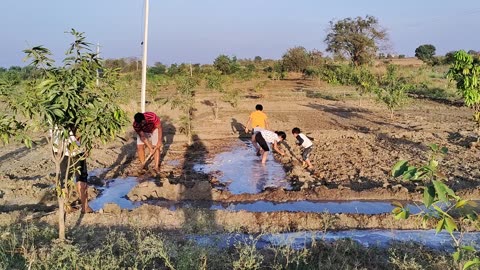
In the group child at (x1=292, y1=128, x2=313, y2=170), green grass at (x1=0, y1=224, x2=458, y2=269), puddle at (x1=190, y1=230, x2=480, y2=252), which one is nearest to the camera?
green grass at (x1=0, y1=224, x2=458, y2=269)

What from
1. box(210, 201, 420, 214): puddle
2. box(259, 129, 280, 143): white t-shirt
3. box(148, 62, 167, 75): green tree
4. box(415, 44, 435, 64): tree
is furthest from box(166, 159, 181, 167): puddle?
box(415, 44, 435, 64): tree

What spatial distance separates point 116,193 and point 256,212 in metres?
3.20

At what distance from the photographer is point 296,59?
45750 mm

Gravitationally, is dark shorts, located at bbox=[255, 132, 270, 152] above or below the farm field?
above

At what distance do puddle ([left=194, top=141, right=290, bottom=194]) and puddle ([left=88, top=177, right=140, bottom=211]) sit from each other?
1797 mm

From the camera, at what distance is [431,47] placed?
7388 cm

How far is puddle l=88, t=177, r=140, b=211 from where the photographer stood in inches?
344

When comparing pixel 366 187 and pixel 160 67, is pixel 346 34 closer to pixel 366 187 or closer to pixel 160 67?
pixel 160 67

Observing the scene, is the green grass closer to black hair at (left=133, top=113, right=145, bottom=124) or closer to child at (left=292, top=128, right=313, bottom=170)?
black hair at (left=133, top=113, right=145, bottom=124)

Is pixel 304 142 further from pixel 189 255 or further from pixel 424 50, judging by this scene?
pixel 424 50

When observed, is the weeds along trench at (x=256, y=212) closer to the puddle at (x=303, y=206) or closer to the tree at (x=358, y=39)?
the puddle at (x=303, y=206)

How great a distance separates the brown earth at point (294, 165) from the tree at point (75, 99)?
1.26 ft

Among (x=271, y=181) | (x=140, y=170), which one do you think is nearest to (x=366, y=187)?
(x=271, y=181)

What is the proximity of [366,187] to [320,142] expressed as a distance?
5029 mm
